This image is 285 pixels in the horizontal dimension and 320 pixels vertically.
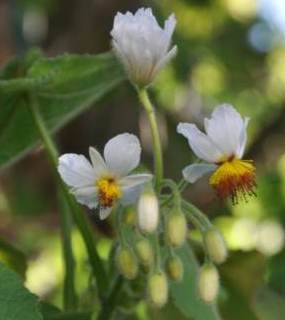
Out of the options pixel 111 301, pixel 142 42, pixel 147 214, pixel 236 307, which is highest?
pixel 142 42

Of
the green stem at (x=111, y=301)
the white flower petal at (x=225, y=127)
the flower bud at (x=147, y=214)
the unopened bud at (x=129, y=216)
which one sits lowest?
the green stem at (x=111, y=301)

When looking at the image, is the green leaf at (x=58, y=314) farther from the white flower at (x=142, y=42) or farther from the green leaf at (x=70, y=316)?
the white flower at (x=142, y=42)

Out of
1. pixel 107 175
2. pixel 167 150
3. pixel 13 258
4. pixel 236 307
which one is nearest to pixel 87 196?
pixel 107 175

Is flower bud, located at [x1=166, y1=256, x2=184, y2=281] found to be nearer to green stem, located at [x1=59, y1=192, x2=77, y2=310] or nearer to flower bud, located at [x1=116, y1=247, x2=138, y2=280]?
flower bud, located at [x1=116, y1=247, x2=138, y2=280]

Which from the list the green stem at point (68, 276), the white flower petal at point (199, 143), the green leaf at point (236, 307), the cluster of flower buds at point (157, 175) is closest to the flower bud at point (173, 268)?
→ the cluster of flower buds at point (157, 175)

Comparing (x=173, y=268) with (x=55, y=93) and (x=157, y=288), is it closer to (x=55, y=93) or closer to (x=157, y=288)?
(x=157, y=288)

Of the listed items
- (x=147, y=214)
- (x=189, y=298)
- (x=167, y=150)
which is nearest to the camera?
(x=147, y=214)

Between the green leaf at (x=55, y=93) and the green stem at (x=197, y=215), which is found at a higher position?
the green leaf at (x=55, y=93)

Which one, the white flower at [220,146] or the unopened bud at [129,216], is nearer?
the white flower at [220,146]
